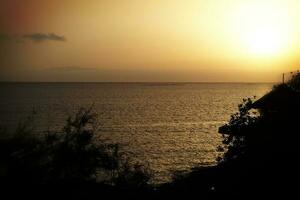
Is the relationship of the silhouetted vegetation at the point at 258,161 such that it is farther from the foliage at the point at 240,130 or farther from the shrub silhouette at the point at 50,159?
the shrub silhouette at the point at 50,159

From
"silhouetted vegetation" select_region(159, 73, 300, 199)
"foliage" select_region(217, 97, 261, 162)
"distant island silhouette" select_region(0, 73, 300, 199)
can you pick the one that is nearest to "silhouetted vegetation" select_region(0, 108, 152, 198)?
"distant island silhouette" select_region(0, 73, 300, 199)

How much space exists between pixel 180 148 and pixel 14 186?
32.1m

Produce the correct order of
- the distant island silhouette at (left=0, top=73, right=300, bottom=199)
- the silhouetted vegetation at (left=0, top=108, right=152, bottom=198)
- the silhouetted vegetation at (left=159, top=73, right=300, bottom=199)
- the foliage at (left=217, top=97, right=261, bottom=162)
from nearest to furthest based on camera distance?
the silhouetted vegetation at (left=0, top=108, right=152, bottom=198) < the distant island silhouette at (left=0, top=73, right=300, bottom=199) < the silhouetted vegetation at (left=159, top=73, right=300, bottom=199) < the foliage at (left=217, top=97, right=261, bottom=162)

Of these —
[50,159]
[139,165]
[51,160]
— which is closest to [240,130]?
[139,165]

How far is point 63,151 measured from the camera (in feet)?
44.2

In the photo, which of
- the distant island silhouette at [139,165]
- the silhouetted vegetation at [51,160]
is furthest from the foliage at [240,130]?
the silhouetted vegetation at [51,160]

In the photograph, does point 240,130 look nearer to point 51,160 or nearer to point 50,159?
point 50,159

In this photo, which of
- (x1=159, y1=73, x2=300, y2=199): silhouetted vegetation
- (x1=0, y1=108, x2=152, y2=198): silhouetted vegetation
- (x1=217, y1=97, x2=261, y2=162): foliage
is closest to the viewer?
(x1=0, y1=108, x2=152, y2=198): silhouetted vegetation

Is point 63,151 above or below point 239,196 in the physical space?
above

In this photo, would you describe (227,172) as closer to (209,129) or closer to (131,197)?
(131,197)

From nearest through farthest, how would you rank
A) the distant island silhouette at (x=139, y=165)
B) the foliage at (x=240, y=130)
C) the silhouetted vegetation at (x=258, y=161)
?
1. the distant island silhouette at (x=139, y=165)
2. the silhouetted vegetation at (x=258, y=161)
3. the foliage at (x=240, y=130)

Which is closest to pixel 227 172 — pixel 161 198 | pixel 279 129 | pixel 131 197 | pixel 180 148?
pixel 279 129

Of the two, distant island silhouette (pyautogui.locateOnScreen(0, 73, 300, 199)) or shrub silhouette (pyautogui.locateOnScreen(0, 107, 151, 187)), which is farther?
distant island silhouette (pyautogui.locateOnScreen(0, 73, 300, 199))

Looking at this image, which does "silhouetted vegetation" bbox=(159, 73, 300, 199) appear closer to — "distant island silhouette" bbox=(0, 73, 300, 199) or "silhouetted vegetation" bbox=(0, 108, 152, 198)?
"distant island silhouette" bbox=(0, 73, 300, 199)
